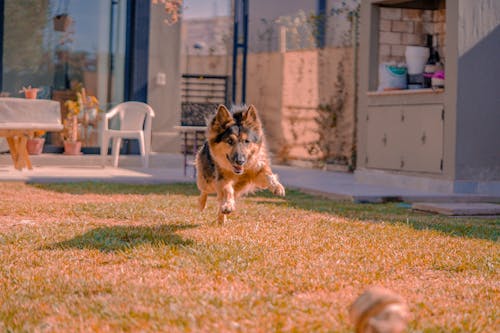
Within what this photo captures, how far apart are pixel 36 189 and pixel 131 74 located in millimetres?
4926

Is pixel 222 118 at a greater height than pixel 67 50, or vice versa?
pixel 67 50

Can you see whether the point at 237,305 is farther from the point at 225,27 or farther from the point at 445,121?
the point at 225,27

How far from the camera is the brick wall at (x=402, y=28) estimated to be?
11.5 m

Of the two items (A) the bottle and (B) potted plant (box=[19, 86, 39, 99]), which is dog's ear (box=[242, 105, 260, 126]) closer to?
(A) the bottle

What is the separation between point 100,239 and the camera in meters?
5.46

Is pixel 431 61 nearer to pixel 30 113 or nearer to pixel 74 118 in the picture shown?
pixel 30 113

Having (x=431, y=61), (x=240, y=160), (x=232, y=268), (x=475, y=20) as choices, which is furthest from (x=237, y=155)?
(x=431, y=61)

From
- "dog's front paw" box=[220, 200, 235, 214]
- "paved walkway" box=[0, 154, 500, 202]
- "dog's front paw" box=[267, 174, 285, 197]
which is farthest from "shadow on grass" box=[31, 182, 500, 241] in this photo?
"dog's front paw" box=[220, 200, 235, 214]

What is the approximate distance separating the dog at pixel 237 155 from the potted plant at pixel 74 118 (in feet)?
24.8

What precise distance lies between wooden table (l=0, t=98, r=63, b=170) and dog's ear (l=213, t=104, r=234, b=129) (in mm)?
5580

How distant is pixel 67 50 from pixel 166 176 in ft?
10.9

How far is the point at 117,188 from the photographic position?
32.0 feet

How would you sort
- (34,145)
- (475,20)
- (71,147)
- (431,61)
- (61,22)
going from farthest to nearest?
1. (61,22)
2. (71,147)
3. (34,145)
4. (431,61)
5. (475,20)

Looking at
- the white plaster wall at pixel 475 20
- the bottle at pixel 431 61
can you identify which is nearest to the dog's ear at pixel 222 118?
the white plaster wall at pixel 475 20
